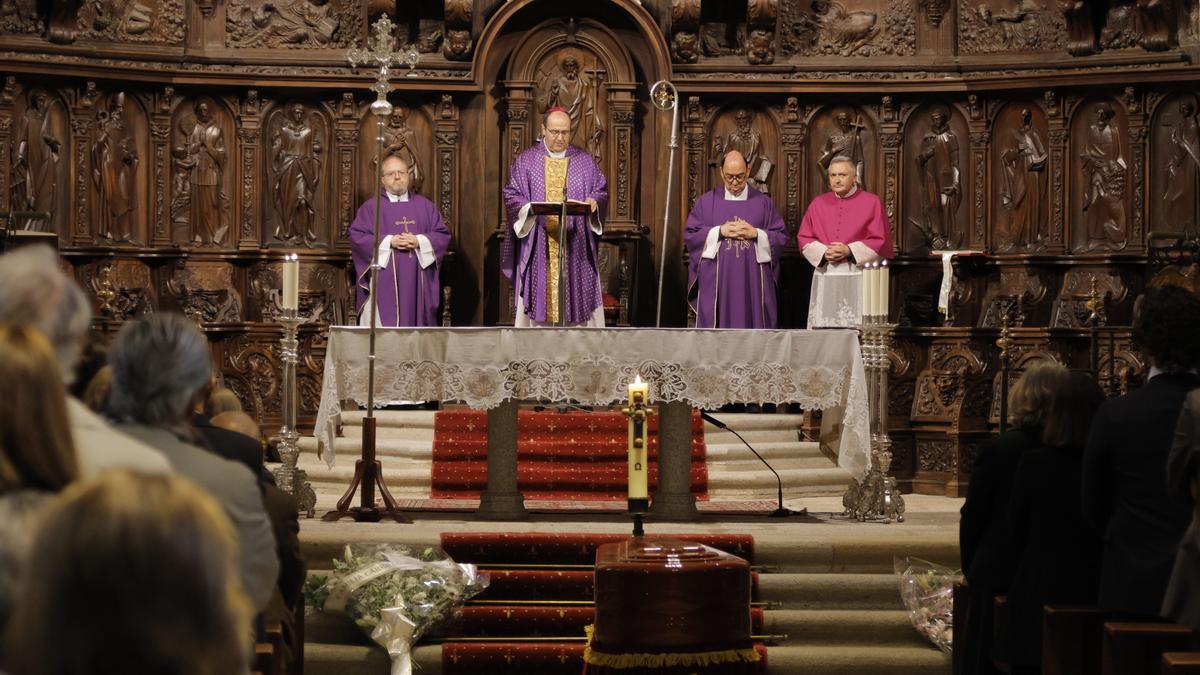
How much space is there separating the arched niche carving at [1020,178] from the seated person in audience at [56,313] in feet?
35.5

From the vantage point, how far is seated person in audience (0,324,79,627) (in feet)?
8.53

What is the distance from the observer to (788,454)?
1128 cm

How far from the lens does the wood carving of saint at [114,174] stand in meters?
13.0

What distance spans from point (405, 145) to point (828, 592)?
6.78m

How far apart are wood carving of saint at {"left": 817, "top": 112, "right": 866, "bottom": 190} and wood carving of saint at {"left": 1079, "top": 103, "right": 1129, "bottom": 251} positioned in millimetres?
1758

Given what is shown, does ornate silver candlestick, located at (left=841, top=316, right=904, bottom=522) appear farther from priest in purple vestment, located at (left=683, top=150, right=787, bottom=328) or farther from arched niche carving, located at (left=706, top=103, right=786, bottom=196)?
arched niche carving, located at (left=706, top=103, right=786, bottom=196)

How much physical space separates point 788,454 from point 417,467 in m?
2.50

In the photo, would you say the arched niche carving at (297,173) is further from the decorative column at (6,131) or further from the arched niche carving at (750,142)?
the arched niche carving at (750,142)

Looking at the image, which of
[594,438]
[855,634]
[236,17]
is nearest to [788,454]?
[594,438]

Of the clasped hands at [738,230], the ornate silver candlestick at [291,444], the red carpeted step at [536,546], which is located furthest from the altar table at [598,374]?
the clasped hands at [738,230]

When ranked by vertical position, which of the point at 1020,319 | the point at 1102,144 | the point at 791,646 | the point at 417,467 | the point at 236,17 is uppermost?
the point at 236,17

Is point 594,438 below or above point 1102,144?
below

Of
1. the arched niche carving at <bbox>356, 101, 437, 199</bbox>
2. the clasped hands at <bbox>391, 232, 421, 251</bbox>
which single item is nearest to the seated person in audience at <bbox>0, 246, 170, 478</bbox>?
the clasped hands at <bbox>391, 232, 421, 251</bbox>

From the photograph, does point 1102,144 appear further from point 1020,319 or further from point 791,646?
point 791,646
